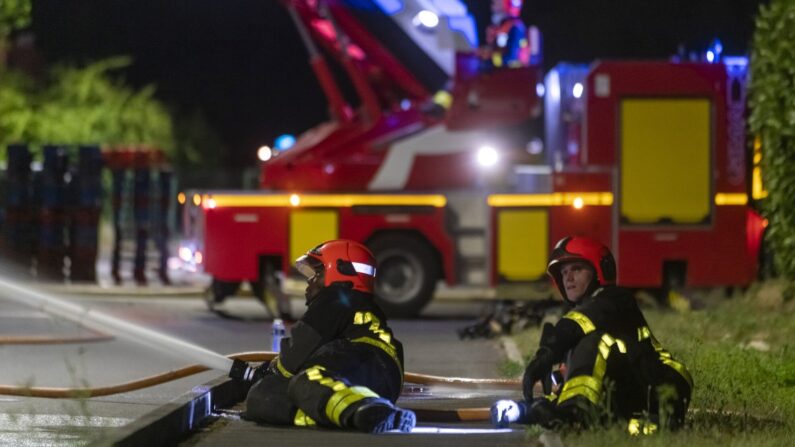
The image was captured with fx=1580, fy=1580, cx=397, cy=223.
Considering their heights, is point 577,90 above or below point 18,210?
above

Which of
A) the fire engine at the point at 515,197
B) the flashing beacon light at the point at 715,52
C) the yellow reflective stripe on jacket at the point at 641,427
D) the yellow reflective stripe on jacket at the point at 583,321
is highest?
the flashing beacon light at the point at 715,52

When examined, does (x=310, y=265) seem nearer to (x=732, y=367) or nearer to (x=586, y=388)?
(x=586, y=388)

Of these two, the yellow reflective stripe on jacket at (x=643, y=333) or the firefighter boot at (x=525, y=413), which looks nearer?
the firefighter boot at (x=525, y=413)

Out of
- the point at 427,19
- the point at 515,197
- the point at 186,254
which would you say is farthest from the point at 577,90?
the point at 186,254

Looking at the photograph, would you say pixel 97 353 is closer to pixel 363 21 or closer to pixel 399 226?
pixel 399 226

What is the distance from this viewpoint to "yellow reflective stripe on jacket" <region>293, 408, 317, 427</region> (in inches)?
323

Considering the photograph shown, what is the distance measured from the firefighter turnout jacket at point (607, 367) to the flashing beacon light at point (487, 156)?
931 centimetres

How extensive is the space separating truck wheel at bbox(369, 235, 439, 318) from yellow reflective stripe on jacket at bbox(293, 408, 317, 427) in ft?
28.1

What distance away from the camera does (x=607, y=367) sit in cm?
777

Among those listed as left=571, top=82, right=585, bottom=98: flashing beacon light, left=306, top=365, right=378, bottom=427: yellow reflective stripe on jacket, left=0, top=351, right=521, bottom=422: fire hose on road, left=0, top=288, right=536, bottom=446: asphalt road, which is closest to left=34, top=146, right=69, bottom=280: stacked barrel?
left=0, top=288, right=536, bottom=446: asphalt road

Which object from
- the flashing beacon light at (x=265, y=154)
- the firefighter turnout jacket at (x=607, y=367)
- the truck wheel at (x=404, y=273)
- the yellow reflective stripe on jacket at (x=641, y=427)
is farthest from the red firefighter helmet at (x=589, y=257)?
the flashing beacon light at (x=265, y=154)

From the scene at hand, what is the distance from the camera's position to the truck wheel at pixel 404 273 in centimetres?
1683

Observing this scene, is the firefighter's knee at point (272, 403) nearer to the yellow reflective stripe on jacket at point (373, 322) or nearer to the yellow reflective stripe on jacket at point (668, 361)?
the yellow reflective stripe on jacket at point (373, 322)

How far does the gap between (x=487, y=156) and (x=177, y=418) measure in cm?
979
